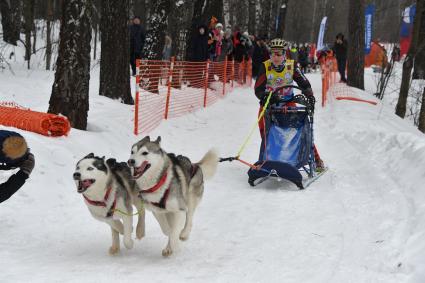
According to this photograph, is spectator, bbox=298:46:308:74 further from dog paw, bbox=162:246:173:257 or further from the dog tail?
dog paw, bbox=162:246:173:257

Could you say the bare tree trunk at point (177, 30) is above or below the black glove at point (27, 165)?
above

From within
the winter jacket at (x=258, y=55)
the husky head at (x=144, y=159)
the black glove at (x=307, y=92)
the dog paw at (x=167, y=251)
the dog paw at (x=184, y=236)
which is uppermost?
the winter jacket at (x=258, y=55)

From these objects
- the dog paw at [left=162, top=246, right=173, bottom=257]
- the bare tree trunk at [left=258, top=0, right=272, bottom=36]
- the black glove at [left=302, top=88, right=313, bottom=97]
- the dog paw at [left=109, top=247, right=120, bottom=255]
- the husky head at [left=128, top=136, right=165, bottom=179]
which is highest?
the bare tree trunk at [left=258, top=0, right=272, bottom=36]

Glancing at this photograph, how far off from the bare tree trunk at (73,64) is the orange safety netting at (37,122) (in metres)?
0.63

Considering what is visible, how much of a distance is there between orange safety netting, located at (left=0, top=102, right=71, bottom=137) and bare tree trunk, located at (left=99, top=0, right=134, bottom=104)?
10.3 ft

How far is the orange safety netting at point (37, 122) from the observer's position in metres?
6.28

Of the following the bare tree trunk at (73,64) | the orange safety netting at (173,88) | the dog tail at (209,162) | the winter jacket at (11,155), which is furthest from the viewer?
the orange safety netting at (173,88)

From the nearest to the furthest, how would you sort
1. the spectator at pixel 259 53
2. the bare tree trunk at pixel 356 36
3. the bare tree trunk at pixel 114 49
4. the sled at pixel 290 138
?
the sled at pixel 290 138, the bare tree trunk at pixel 114 49, the bare tree trunk at pixel 356 36, the spectator at pixel 259 53

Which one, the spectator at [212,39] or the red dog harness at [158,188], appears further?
Answer: the spectator at [212,39]

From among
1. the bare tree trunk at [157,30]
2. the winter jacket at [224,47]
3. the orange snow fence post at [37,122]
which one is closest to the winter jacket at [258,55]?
the winter jacket at [224,47]

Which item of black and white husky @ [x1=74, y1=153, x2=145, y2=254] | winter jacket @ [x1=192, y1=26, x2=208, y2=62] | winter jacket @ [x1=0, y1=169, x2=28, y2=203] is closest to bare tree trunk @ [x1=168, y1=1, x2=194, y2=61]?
winter jacket @ [x1=192, y1=26, x2=208, y2=62]

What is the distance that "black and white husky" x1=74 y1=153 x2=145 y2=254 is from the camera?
3.80 m

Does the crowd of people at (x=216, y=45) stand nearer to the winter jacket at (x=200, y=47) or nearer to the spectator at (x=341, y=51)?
the winter jacket at (x=200, y=47)

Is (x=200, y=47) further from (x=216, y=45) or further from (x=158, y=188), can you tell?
(x=158, y=188)
